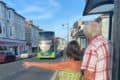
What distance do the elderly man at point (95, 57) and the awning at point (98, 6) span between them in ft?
1.54

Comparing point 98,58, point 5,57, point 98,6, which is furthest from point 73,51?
point 5,57

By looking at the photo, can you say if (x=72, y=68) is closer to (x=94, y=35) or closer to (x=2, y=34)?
(x=94, y=35)

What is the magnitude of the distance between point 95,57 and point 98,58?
0.05m

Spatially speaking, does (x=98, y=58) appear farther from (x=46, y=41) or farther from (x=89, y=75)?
(x=46, y=41)

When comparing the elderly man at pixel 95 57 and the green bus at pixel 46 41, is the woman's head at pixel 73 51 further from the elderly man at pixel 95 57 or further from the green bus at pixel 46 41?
the green bus at pixel 46 41

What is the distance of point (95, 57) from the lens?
12.2 feet

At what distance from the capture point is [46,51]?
4469cm

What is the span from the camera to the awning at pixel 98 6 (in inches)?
165

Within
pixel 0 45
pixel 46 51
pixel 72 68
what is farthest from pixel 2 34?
pixel 72 68

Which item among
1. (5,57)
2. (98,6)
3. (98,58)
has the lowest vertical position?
(5,57)

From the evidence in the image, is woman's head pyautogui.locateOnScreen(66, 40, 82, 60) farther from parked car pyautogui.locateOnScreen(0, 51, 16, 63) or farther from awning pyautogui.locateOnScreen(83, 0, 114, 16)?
parked car pyautogui.locateOnScreen(0, 51, 16, 63)

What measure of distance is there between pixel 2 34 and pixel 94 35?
57067mm

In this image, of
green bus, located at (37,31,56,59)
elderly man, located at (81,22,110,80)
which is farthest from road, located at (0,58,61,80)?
green bus, located at (37,31,56,59)

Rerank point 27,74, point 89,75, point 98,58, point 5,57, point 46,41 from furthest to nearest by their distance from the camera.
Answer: point 5,57
point 46,41
point 27,74
point 89,75
point 98,58
